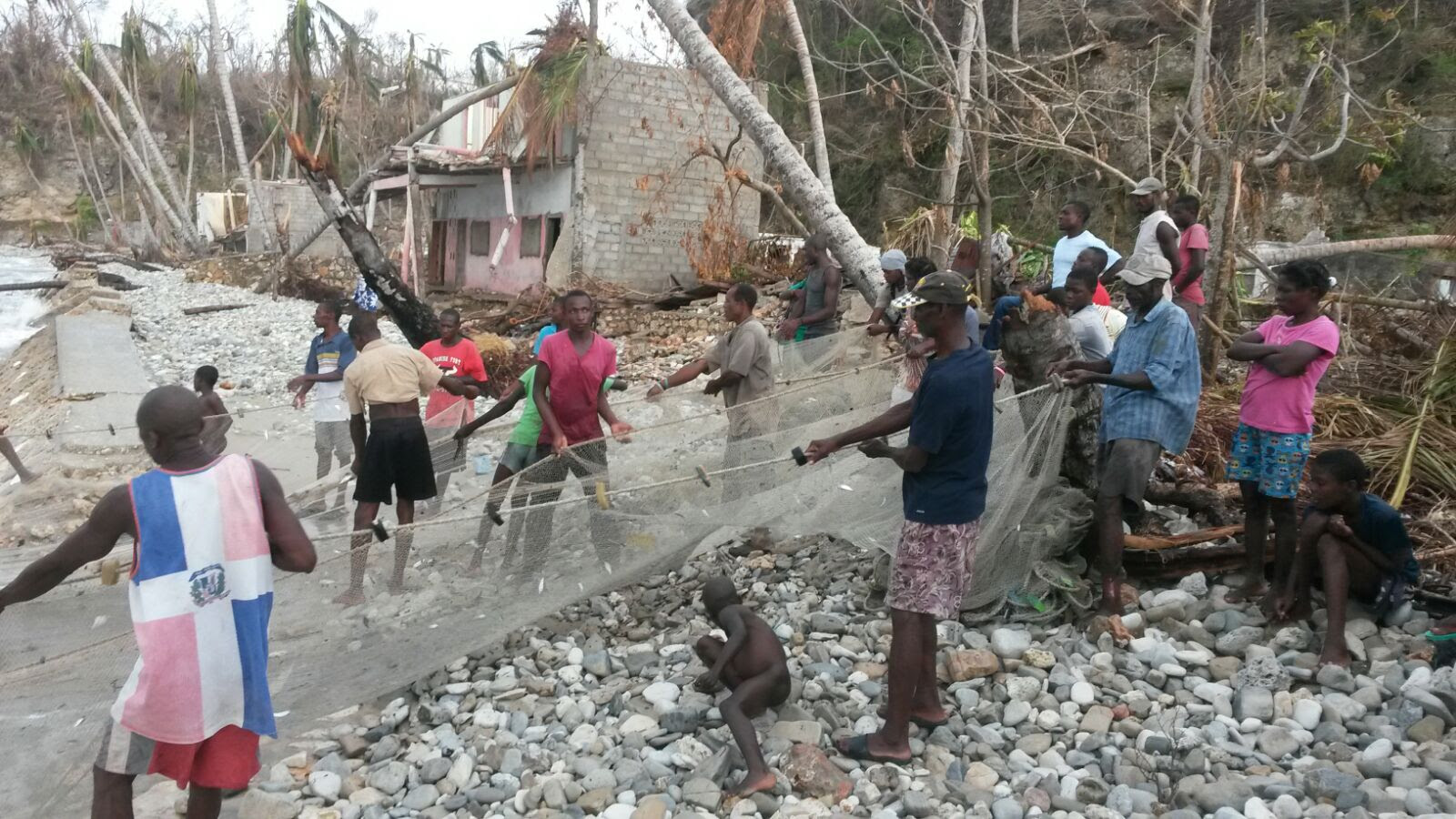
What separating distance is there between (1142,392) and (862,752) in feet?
5.80

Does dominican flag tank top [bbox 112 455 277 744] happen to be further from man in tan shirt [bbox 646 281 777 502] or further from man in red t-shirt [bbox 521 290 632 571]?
man in tan shirt [bbox 646 281 777 502]

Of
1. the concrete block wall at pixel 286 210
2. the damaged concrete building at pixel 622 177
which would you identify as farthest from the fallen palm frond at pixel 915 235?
the concrete block wall at pixel 286 210

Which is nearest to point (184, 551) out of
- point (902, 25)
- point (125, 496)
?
point (125, 496)

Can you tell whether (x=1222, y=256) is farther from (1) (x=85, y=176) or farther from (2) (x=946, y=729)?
(1) (x=85, y=176)

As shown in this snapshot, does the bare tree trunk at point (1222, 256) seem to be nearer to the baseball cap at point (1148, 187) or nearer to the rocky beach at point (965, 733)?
the baseball cap at point (1148, 187)

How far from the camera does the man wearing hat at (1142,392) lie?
3.89 metres

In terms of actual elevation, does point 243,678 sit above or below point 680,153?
below

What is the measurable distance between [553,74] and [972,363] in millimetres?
13161

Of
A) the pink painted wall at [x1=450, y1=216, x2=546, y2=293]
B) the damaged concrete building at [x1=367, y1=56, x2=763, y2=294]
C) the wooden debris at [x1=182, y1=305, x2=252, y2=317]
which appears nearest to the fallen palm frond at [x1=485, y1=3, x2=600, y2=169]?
the damaged concrete building at [x1=367, y1=56, x2=763, y2=294]

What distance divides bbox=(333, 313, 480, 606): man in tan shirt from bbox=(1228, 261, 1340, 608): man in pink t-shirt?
3.42 metres

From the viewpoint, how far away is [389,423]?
4.59 metres

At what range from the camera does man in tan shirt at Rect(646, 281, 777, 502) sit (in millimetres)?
4660

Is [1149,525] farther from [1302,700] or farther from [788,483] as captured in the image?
[788,483]

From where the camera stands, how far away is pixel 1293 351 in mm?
3814
